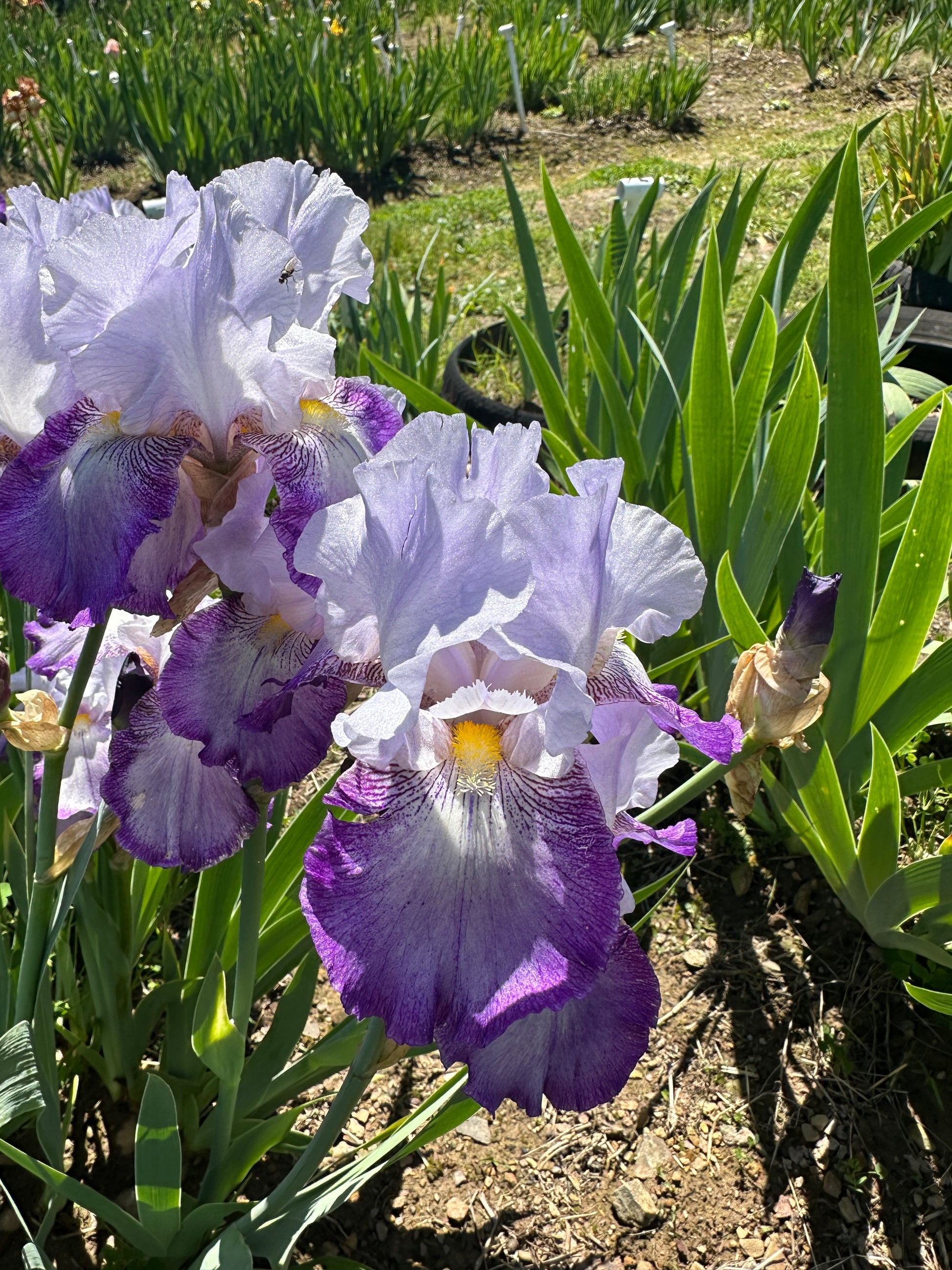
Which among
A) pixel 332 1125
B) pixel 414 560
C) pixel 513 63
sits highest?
pixel 513 63

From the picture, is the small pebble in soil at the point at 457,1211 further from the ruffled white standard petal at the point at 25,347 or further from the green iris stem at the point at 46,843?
the ruffled white standard petal at the point at 25,347

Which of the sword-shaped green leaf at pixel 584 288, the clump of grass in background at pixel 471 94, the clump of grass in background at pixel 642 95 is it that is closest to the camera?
the sword-shaped green leaf at pixel 584 288

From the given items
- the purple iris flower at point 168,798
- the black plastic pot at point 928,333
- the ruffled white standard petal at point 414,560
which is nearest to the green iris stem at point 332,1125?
the purple iris flower at point 168,798

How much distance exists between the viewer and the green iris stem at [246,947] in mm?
834

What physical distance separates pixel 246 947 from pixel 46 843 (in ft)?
0.63

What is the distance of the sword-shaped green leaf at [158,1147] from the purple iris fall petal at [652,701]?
0.54 metres

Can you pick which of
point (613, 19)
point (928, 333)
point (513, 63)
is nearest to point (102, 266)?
point (928, 333)

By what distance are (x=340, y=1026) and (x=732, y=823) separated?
1.02 meters

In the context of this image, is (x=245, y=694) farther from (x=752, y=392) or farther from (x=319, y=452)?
(x=752, y=392)

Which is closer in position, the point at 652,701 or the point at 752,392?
the point at 652,701

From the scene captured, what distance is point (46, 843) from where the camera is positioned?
0.85 metres

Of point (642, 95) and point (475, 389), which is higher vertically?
point (642, 95)

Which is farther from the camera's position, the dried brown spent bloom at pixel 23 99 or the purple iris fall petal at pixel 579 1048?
the dried brown spent bloom at pixel 23 99

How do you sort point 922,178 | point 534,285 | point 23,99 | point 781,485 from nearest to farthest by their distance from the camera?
point 781,485 < point 534,285 < point 922,178 < point 23,99
